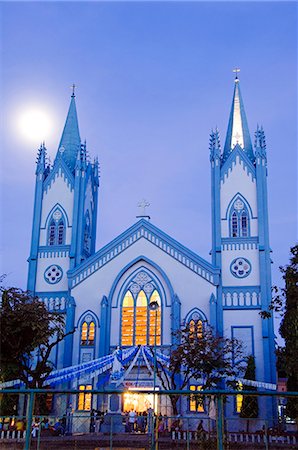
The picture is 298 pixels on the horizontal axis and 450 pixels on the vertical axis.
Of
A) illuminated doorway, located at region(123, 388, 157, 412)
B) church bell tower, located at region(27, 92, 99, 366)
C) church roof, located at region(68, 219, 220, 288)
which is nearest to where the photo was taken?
illuminated doorway, located at region(123, 388, 157, 412)

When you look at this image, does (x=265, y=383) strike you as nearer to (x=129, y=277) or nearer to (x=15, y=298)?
(x=129, y=277)

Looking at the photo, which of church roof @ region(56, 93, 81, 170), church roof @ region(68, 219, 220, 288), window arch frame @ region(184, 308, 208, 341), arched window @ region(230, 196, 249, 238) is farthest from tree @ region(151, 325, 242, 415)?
church roof @ region(56, 93, 81, 170)

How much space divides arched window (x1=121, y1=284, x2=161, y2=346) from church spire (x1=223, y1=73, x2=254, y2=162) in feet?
38.5

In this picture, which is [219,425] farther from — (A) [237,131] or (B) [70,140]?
(B) [70,140]

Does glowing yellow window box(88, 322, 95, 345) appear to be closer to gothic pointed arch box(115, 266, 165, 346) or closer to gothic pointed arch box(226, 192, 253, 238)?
gothic pointed arch box(115, 266, 165, 346)

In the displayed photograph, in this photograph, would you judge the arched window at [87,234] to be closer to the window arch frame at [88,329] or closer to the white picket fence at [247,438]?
the window arch frame at [88,329]

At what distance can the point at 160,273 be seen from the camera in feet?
126

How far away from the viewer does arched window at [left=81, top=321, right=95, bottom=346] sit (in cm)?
3819

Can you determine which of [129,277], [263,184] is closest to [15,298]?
[129,277]

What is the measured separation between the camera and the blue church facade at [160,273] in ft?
121

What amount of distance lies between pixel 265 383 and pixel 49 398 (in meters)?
13.4

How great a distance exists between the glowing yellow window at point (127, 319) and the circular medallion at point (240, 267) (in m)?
7.05

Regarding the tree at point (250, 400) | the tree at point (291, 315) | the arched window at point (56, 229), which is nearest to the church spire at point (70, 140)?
the arched window at point (56, 229)

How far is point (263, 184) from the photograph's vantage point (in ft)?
132
